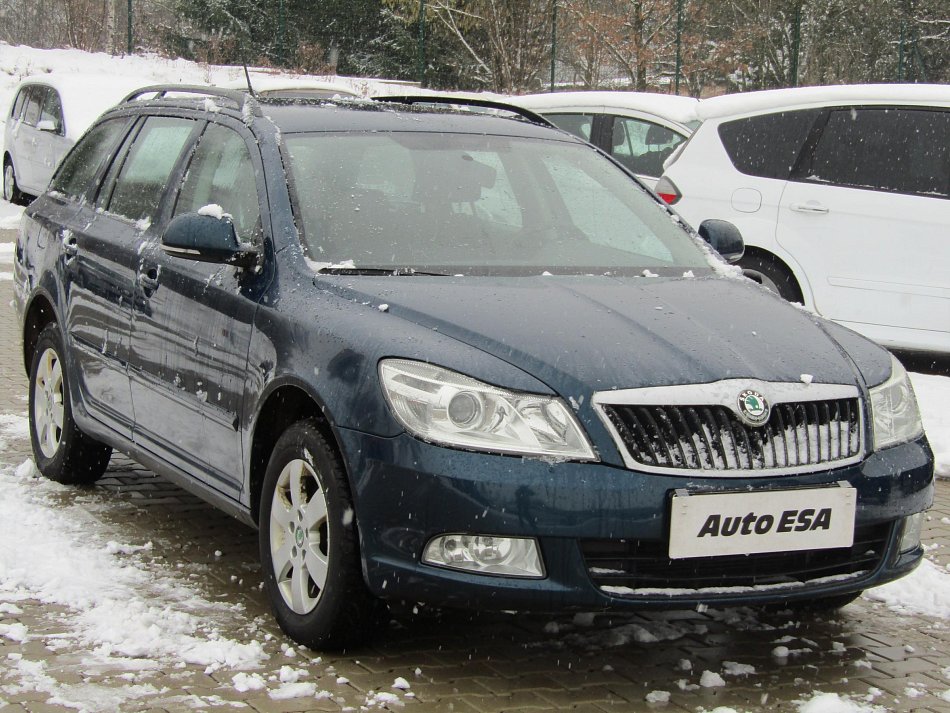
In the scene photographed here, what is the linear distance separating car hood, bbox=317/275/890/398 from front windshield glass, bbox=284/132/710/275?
0.20m

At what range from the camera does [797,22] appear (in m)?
32.0

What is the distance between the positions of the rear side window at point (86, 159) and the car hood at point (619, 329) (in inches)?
90.3

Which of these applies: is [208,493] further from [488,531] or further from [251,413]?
[488,531]

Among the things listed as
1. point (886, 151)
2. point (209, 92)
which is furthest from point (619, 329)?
point (886, 151)

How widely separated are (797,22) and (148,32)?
51.8 ft

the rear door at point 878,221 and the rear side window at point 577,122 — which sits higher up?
the rear side window at point 577,122

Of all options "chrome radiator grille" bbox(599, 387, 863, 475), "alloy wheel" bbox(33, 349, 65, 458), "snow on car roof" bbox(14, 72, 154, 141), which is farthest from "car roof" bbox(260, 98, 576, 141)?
"snow on car roof" bbox(14, 72, 154, 141)

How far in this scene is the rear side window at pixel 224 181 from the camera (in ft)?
15.9

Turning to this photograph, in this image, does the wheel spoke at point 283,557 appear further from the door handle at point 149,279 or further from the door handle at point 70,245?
the door handle at point 70,245

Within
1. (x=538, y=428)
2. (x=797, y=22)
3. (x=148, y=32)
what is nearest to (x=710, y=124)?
(x=538, y=428)

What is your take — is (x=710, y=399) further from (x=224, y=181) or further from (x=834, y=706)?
(x=224, y=181)

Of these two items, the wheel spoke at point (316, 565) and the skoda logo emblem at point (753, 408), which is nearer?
the skoda logo emblem at point (753, 408)

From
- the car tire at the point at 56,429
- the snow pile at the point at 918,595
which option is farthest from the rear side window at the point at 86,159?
the snow pile at the point at 918,595

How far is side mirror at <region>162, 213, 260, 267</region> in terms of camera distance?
4527 millimetres
